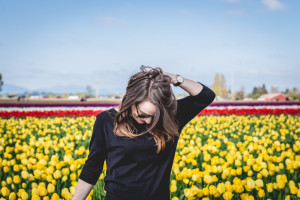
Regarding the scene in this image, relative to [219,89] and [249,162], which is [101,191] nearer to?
[249,162]

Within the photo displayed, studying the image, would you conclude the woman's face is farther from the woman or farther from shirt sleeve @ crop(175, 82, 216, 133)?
shirt sleeve @ crop(175, 82, 216, 133)

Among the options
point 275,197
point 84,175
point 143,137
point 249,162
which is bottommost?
point 275,197

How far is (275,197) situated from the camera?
9.73 feet

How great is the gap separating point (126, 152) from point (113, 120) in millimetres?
227

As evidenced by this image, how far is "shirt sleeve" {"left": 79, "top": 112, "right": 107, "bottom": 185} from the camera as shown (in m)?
1.75

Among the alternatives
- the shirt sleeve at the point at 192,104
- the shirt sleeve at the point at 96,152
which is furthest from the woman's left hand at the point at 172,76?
the shirt sleeve at the point at 96,152

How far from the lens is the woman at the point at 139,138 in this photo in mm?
1657

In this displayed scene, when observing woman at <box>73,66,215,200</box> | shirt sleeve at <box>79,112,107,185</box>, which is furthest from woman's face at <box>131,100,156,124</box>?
shirt sleeve at <box>79,112,107,185</box>

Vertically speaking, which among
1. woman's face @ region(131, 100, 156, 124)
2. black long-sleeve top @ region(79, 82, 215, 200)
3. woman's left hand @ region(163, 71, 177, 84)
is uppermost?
woman's left hand @ region(163, 71, 177, 84)

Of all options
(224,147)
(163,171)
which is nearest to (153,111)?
(163,171)

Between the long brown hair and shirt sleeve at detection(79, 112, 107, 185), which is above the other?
the long brown hair

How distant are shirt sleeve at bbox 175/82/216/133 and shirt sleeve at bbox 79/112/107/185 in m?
0.52

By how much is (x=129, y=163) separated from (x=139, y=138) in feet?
0.56

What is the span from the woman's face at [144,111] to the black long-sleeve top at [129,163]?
0.28ft
